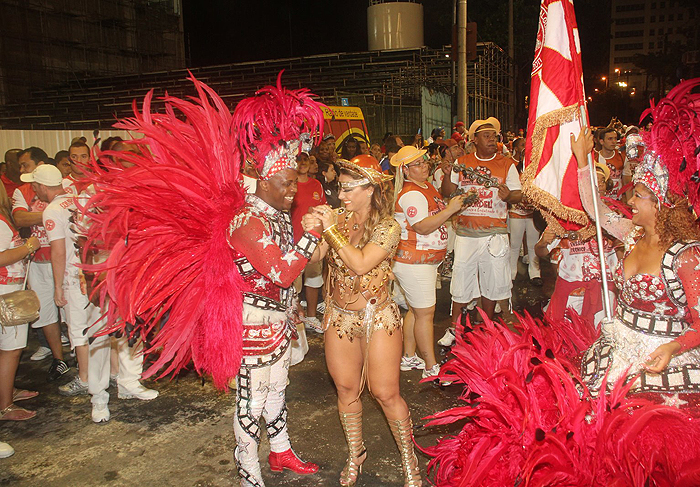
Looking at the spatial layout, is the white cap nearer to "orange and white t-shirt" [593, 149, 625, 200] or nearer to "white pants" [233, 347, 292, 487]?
"white pants" [233, 347, 292, 487]

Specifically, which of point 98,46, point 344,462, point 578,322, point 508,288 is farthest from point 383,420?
point 98,46

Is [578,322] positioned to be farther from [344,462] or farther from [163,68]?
[163,68]

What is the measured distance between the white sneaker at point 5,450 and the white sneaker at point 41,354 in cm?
219

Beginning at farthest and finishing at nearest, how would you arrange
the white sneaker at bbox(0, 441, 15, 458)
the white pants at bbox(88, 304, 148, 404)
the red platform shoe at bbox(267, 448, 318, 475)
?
the white pants at bbox(88, 304, 148, 404) < the white sneaker at bbox(0, 441, 15, 458) < the red platform shoe at bbox(267, 448, 318, 475)

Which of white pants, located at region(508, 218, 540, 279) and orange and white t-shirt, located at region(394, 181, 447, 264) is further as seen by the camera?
white pants, located at region(508, 218, 540, 279)

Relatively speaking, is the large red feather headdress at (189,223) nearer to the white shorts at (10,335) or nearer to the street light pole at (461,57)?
the white shorts at (10,335)

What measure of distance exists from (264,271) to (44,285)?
11.8 feet

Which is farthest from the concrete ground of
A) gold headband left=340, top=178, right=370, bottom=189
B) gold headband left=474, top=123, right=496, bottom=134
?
gold headband left=474, top=123, right=496, bottom=134

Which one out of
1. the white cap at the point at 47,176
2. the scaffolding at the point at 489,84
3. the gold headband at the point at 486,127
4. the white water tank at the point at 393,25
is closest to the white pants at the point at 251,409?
the white cap at the point at 47,176

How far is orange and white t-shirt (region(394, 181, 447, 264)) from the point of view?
4852 millimetres

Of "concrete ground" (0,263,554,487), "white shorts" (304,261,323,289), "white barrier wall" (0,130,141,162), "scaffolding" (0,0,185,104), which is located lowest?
"concrete ground" (0,263,554,487)

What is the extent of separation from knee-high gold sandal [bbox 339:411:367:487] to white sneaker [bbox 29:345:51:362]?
4.14 meters

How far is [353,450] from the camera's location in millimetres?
3490

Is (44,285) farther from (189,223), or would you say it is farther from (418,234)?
(418,234)
